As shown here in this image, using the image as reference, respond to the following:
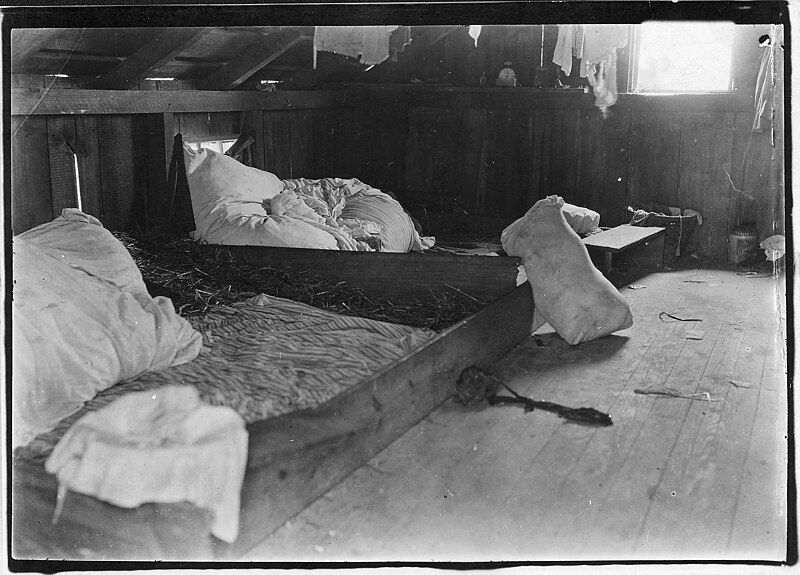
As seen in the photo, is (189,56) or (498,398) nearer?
(498,398)

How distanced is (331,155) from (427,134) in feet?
2.83

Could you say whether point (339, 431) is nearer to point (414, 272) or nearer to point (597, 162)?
point (414, 272)

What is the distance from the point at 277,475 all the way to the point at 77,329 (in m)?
0.79

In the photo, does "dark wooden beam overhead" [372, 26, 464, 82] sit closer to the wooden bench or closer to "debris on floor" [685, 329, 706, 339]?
the wooden bench

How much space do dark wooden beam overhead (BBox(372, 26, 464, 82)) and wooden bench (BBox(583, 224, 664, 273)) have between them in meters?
2.19


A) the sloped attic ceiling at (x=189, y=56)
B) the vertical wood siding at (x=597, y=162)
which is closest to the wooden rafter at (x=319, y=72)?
the sloped attic ceiling at (x=189, y=56)

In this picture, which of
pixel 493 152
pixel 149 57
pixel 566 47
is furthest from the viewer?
pixel 493 152

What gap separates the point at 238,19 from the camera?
2217 mm

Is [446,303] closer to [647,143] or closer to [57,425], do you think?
[57,425]

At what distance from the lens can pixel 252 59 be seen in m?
5.29

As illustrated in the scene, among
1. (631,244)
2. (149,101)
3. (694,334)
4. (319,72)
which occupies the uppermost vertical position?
(319,72)

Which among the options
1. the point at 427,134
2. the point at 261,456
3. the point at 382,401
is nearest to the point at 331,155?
the point at 427,134

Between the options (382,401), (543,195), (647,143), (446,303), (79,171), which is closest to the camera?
(382,401)

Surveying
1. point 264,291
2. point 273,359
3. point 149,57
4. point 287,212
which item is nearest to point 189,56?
point 149,57
